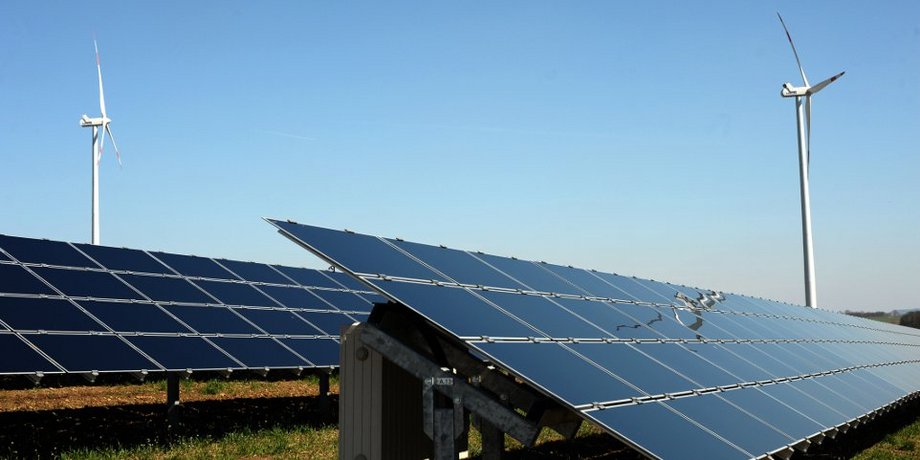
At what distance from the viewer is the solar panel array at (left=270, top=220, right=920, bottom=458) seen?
10453 mm

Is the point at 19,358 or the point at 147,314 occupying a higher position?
the point at 147,314

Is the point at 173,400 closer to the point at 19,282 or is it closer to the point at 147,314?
the point at 147,314

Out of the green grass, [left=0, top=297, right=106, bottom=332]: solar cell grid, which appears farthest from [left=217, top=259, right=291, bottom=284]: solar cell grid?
[left=0, top=297, right=106, bottom=332]: solar cell grid

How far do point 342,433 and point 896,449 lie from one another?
49.4ft

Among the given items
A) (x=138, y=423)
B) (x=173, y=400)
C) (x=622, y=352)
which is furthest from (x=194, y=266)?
(x=622, y=352)

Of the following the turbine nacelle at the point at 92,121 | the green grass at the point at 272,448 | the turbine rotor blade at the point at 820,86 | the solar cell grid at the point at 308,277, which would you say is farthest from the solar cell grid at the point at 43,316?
the turbine rotor blade at the point at 820,86

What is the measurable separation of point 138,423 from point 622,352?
12527mm

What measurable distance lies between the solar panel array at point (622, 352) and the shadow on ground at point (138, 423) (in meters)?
7.64

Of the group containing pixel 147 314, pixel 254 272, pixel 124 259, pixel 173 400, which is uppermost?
pixel 124 259

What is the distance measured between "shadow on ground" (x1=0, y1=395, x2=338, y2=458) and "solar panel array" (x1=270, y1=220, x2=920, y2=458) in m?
7.64

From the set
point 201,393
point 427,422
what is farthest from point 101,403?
point 427,422

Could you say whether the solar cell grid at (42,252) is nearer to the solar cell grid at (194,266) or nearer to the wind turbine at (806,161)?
the solar cell grid at (194,266)

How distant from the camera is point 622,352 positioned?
42.9ft

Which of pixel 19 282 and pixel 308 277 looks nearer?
pixel 19 282
